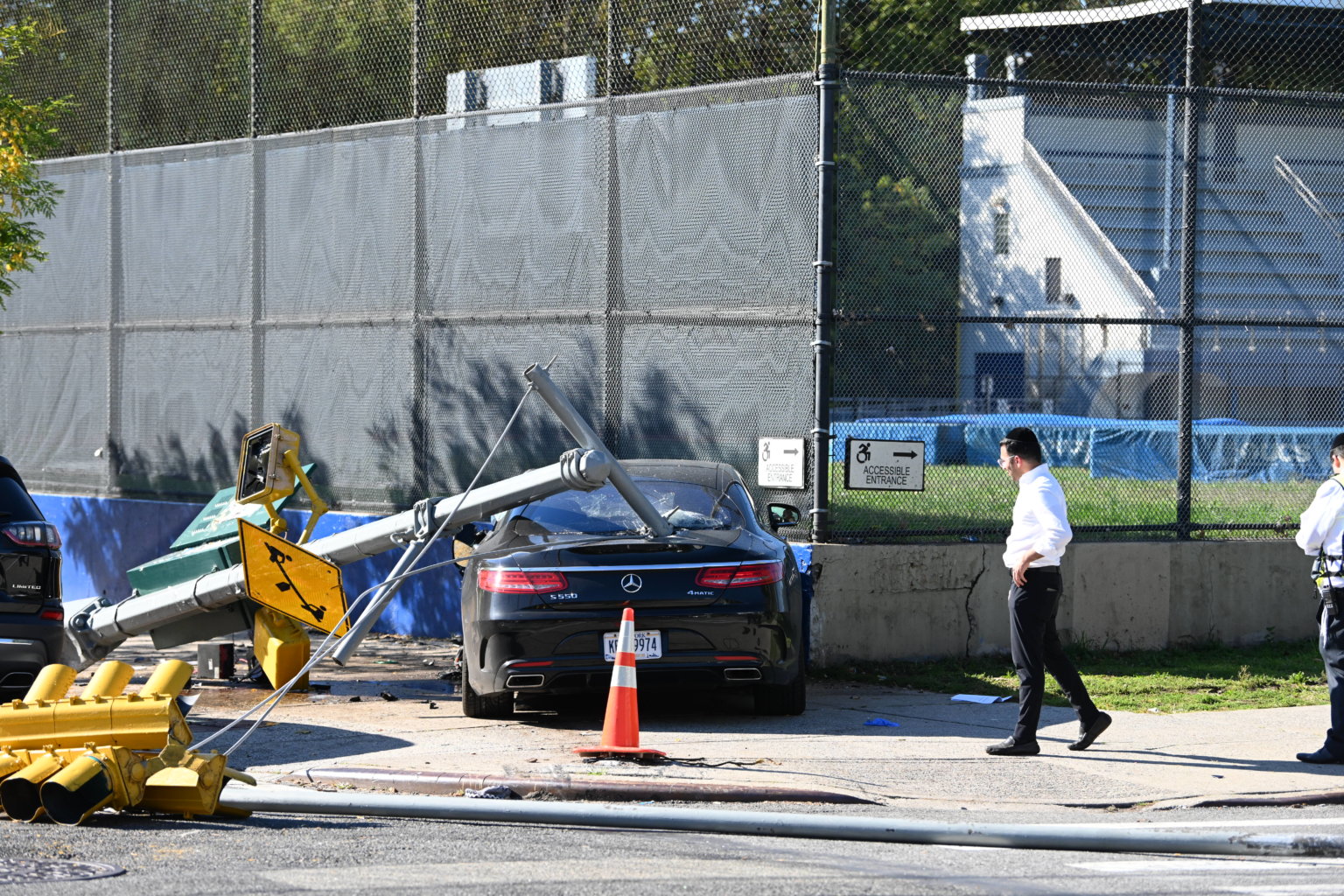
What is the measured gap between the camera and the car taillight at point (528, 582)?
8.95 m

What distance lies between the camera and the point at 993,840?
262 inches

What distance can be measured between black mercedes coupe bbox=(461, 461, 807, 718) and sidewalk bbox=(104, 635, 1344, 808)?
0.34 m

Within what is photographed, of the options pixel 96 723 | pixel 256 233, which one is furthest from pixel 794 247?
pixel 96 723

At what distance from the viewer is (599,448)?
920 cm

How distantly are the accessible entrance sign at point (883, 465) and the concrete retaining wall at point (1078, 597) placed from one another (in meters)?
0.48

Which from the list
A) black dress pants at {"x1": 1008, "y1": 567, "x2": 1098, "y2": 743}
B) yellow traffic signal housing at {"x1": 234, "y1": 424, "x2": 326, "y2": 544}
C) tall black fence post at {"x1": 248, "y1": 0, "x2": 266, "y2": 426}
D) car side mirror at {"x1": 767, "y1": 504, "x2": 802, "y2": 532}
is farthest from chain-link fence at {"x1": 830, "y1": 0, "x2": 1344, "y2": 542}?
tall black fence post at {"x1": 248, "y1": 0, "x2": 266, "y2": 426}

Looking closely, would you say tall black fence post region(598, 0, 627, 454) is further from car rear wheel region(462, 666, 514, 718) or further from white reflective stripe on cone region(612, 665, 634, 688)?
white reflective stripe on cone region(612, 665, 634, 688)

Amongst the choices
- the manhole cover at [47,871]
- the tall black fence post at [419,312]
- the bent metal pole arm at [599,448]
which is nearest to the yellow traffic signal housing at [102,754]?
the manhole cover at [47,871]

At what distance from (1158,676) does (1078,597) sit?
0.92 meters

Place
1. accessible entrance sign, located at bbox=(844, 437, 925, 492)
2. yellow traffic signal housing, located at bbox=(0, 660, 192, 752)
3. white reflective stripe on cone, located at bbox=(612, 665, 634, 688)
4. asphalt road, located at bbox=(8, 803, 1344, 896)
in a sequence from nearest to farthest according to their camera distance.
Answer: asphalt road, located at bbox=(8, 803, 1344, 896) < yellow traffic signal housing, located at bbox=(0, 660, 192, 752) < white reflective stripe on cone, located at bbox=(612, 665, 634, 688) < accessible entrance sign, located at bbox=(844, 437, 925, 492)

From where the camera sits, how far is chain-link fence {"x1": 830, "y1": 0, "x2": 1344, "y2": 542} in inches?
459

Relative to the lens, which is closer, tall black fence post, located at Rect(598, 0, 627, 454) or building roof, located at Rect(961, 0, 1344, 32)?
tall black fence post, located at Rect(598, 0, 627, 454)

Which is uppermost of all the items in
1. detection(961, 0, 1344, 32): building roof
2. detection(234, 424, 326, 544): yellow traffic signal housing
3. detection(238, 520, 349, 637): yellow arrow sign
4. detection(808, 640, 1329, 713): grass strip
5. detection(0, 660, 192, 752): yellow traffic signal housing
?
detection(961, 0, 1344, 32): building roof

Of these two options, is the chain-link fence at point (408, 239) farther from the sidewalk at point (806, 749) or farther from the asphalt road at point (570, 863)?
the asphalt road at point (570, 863)
